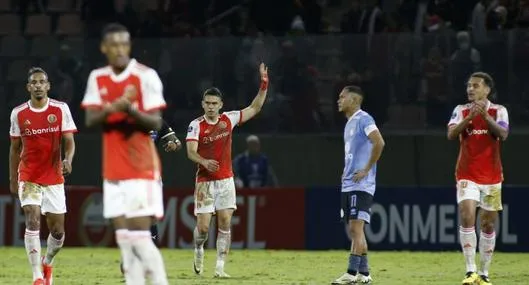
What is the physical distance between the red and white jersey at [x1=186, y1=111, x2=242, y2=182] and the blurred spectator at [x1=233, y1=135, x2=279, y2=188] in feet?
22.1

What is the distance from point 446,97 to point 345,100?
7940 mm

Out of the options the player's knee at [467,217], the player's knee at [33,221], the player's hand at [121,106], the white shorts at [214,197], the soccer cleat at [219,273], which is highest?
the player's hand at [121,106]

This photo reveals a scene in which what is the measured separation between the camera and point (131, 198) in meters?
10.6

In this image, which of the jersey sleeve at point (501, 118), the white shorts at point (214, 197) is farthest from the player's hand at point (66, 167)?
the jersey sleeve at point (501, 118)

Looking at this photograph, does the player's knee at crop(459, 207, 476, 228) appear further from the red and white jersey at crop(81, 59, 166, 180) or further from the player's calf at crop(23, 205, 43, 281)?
the red and white jersey at crop(81, 59, 166, 180)

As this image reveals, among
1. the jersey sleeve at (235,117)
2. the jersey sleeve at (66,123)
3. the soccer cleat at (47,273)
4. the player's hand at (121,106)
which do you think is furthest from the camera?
the jersey sleeve at (235,117)

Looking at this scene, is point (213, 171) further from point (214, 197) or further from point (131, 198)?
point (131, 198)

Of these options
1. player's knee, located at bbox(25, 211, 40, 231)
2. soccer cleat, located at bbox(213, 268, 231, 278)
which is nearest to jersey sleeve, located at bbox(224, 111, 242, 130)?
soccer cleat, located at bbox(213, 268, 231, 278)

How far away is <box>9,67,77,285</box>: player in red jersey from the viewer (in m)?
14.8

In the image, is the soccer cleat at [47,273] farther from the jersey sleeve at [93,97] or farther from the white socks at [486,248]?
the white socks at [486,248]

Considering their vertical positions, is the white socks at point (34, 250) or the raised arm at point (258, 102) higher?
the raised arm at point (258, 102)

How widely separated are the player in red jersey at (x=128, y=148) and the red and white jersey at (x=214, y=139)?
6.81m

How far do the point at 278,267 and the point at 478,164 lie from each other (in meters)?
4.71

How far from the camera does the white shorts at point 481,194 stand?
1534 centimetres
